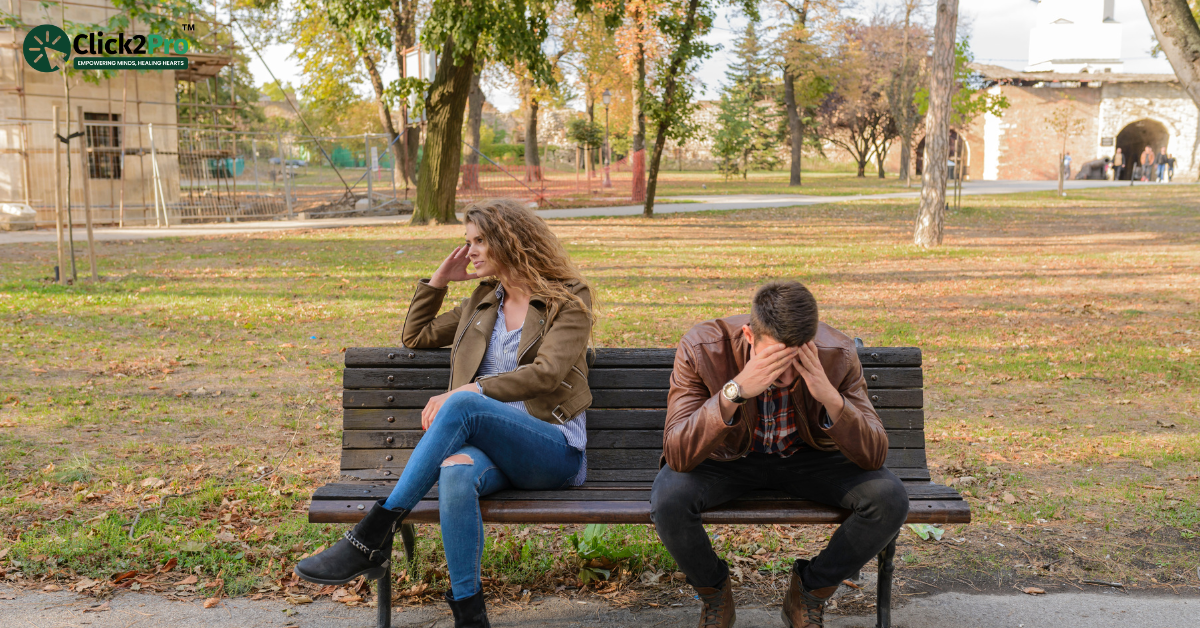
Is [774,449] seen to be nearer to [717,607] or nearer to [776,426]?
[776,426]

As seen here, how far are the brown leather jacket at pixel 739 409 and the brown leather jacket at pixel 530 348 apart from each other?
0.46 meters

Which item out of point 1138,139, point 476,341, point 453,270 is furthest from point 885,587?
point 1138,139

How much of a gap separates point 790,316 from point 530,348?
1.05 m

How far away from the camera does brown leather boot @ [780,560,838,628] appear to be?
9.89 feet

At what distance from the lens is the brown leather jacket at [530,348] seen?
3.27 m

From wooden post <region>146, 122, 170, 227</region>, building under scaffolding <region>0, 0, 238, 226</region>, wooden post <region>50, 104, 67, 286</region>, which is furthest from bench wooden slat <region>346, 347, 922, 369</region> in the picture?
wooden post <region>146, 122, 170, 227</region>

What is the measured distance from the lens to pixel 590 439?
11.7 feet

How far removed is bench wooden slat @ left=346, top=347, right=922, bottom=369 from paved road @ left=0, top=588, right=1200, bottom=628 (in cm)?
87

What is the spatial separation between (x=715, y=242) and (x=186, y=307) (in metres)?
9.39

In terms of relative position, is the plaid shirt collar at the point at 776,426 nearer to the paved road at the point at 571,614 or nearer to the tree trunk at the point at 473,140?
the paved road at the point at 571,614

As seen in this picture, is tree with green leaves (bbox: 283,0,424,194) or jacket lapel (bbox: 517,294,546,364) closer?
jacket lapel (bbox: 517,294,546,364)

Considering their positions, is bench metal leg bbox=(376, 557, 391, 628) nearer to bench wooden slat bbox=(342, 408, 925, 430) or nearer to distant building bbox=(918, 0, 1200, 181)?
bench wooden slat bbox=(342, 408, 925, 430)

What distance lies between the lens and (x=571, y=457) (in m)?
3.32

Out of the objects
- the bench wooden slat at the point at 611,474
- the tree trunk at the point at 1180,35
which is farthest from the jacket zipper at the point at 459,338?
the tree trunk at the point at 1180,35
